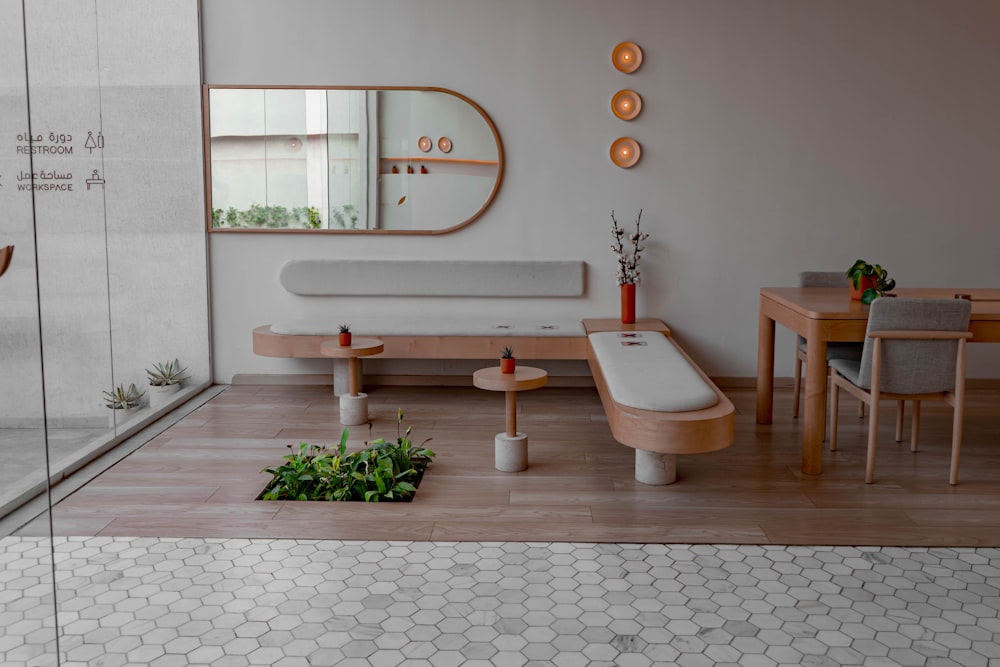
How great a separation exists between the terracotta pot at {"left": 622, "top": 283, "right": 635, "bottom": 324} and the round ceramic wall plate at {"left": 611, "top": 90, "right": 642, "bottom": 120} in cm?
105

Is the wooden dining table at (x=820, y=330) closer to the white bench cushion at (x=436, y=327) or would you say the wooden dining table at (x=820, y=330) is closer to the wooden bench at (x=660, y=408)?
the wooden bench at (x=660, y=408)

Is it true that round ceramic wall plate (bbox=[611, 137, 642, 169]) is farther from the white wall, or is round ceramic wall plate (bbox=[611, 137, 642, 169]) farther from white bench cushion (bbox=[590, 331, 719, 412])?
white bench cushion (bbox=[590, 331, 719, 412])

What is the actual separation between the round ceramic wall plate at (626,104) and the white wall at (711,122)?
0.17 feet

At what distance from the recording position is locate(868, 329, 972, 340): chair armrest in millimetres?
3725

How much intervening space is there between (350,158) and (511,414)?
234 centimetres

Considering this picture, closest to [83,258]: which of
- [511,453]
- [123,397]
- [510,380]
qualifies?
[123,397]

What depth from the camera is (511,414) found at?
4.07 metres

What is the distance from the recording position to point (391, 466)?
3857mm

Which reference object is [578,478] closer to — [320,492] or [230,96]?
[320,492]

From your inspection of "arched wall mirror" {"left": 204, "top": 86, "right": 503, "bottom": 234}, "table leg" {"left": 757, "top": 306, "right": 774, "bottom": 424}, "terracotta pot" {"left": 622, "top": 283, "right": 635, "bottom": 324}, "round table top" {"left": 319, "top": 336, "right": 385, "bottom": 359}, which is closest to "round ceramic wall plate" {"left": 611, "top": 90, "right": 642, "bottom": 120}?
"arched wall mirror" {"left": 204, "top": 86, "right": 503, "bottom": 234}

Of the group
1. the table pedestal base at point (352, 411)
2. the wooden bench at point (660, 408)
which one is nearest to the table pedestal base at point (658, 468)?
the wooden bench at point (660, 408)

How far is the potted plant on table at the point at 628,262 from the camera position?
18.1 feet

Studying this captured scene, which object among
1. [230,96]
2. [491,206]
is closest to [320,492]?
[491,206]

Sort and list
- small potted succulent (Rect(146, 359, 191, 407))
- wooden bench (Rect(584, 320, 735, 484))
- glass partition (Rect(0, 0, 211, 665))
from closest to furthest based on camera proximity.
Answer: glass partition (Rect(0, 0, 211, 665)), wooden bench (Rect(584, 320, 735, 484)), small potted succulent (Rect(146, 359, 191, 407))
